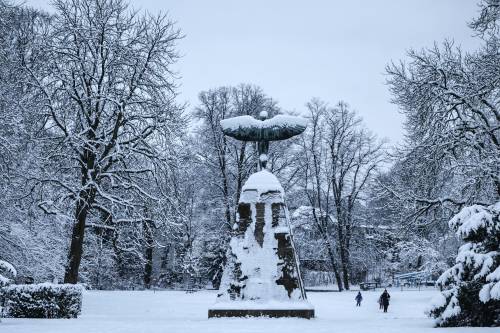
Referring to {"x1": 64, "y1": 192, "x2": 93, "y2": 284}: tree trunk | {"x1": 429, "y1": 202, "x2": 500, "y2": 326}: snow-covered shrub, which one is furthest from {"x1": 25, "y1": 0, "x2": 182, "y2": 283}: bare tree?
{"x1": 429, "y1": 202, "x2": 500, "y2": 326}: snow-covered shrub

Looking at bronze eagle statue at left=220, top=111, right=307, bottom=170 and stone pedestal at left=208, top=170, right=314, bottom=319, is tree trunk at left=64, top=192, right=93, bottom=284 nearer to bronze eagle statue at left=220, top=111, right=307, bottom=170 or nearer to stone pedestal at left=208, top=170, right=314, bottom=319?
bronze eagle statue at left=220, top=111, right=307, bottom=170

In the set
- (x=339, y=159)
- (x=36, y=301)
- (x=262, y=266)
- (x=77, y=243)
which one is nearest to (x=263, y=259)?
(x=262, y=266)

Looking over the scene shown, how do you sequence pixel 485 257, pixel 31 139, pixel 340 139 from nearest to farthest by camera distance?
pixel 485 257 < pixel 31 139 < pixel 340 139

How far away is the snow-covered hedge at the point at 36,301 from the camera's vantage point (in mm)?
11883

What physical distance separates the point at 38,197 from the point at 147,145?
4329 mm

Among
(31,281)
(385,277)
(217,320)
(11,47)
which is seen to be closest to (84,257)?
(31,281)

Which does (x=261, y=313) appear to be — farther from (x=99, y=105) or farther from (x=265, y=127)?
(x=99, y=105)

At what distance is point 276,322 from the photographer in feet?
30.5

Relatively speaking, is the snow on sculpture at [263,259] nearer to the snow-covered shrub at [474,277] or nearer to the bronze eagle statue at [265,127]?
the bronze eagle statue at [265,127]

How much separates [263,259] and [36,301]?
580 cm

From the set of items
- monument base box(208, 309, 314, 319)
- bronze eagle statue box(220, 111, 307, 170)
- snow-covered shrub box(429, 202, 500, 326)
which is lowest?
monument base box(208, 309, 314, 319)

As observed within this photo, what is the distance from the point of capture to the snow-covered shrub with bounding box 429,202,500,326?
834 centimetres

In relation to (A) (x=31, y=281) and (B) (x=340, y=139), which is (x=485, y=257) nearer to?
(A) (x=31, y=281)

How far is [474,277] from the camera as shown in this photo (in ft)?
27.9
